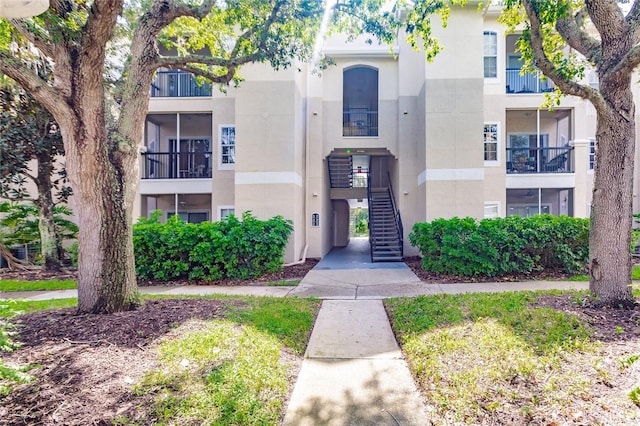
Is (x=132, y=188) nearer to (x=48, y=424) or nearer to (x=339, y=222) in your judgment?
(x=48, y=424)

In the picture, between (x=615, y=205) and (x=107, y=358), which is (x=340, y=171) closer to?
(x=615, y=205)

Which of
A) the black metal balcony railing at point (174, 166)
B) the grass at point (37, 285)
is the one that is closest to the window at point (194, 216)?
the black metal balcony railing at point (174, 166)

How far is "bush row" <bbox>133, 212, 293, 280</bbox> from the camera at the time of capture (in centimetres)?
823

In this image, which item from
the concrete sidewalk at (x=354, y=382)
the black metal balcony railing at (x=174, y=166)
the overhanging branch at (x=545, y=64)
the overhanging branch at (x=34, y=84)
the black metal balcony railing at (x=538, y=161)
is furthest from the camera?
the black metal balcony railing at (x=174, y=166)

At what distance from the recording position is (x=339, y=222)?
71.6 ft

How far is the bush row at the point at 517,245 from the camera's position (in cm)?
795

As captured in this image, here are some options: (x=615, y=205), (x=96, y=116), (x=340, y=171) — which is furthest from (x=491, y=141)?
(x=96, y=116)

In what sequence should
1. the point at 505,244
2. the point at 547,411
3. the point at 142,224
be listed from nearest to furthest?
the point at 547,411 → the point at 505,244 → the point at 142,224

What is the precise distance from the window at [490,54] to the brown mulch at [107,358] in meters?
10.0

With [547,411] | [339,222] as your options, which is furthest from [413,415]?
[339,222]

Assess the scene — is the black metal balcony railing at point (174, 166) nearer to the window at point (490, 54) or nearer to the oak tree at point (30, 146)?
the oak tree at point (30, 146)

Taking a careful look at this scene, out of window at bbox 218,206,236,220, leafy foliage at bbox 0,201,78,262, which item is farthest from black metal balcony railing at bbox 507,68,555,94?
leafy foliage at bbox 0,201,78,262

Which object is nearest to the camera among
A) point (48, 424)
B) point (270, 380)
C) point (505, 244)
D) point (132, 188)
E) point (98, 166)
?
point (48, 424)

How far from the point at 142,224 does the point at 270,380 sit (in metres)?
7.25
